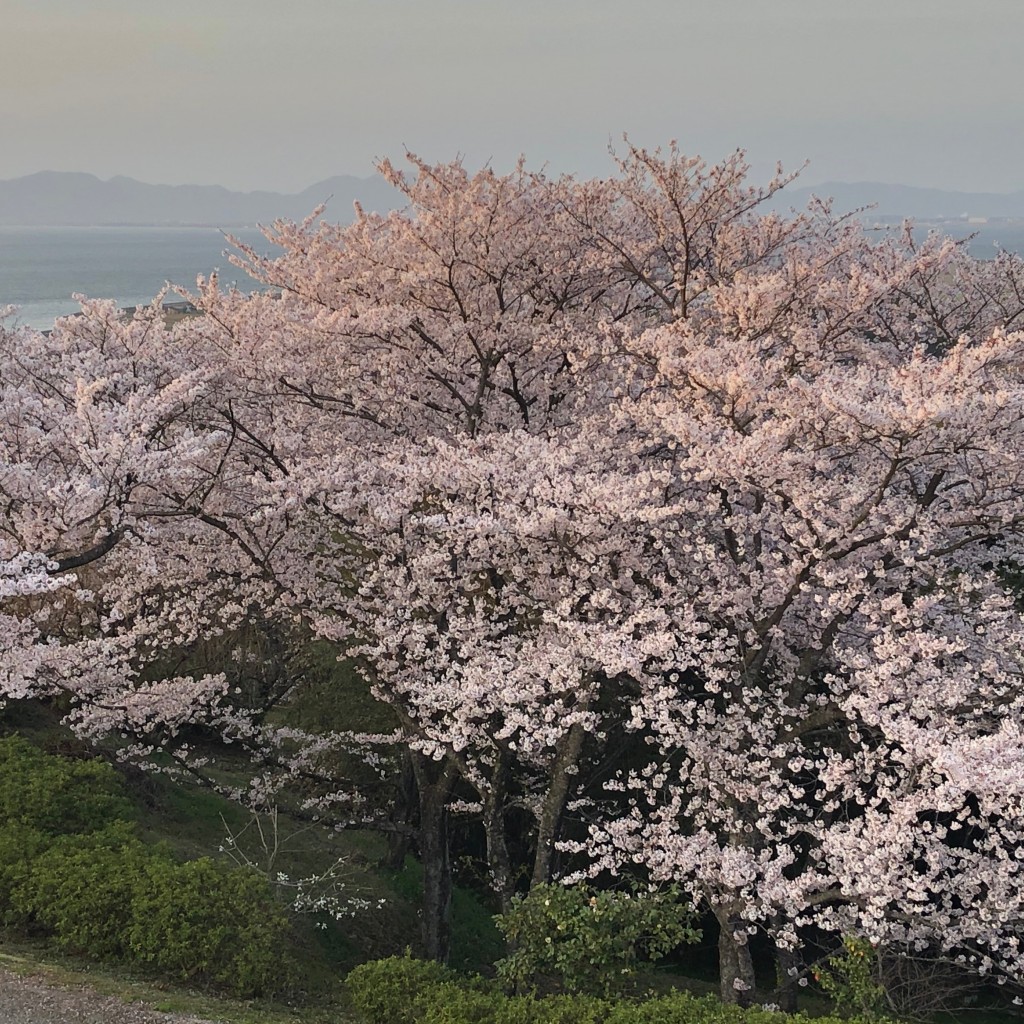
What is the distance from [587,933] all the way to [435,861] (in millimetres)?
3768

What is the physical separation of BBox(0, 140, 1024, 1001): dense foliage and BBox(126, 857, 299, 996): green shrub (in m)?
2.61

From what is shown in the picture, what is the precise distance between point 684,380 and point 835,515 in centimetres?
205

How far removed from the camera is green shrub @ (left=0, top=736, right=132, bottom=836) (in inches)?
352

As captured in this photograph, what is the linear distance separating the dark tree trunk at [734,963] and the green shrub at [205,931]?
4576 mm

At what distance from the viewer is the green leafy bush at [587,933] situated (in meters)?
7.74

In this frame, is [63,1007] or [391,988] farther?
[391,988]

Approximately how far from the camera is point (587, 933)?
25.2 feet

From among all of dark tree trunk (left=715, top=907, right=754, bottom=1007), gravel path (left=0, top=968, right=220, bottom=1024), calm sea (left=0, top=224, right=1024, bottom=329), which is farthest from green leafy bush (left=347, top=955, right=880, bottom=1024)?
calm sea (left=0, top=224, right=1024, bottom=329)

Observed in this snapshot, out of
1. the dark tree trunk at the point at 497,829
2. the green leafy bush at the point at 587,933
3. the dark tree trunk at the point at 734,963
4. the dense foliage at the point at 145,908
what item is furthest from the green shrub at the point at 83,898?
the dark tree trunk at the point at 734,963

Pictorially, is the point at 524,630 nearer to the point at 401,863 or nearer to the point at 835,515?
the point at 835,515

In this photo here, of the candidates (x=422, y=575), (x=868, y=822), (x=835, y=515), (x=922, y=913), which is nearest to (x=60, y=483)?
(x=422, y=575)

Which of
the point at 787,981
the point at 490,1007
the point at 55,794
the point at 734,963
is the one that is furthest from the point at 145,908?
the point at 787,981

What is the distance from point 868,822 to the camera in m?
7.83

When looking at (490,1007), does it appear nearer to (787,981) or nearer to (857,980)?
(857,980)
